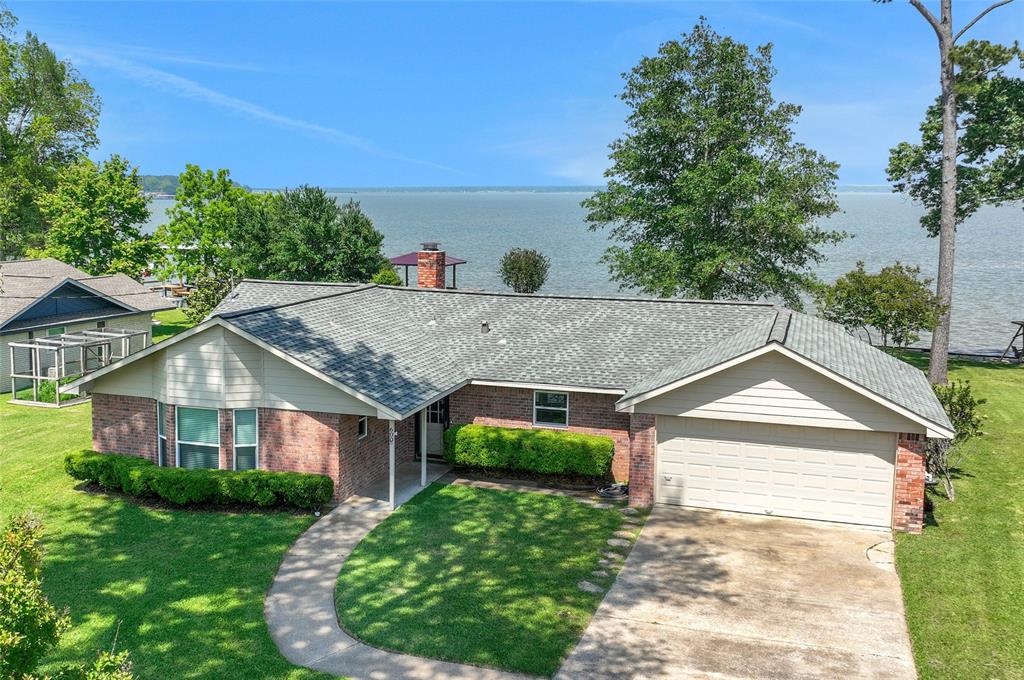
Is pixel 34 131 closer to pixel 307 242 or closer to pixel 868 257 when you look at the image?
pixel 307 242

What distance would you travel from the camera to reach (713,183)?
36.1 m

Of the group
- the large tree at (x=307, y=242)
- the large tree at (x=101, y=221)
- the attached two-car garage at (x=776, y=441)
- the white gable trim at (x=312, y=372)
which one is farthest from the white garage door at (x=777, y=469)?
the large tree at (x=101, y=221)

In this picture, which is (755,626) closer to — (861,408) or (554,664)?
(554,664)

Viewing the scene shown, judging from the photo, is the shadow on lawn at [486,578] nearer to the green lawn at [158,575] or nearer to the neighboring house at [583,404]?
the green lawn at [158,575]

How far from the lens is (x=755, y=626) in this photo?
13.2 metres

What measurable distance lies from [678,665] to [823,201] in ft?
109

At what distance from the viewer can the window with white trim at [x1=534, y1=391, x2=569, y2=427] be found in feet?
70.8

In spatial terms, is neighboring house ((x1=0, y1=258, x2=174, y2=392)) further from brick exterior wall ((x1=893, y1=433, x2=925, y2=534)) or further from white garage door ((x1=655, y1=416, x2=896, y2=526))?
brick exterior wall ((x1=893, y1=433, x2=925, y2=534))

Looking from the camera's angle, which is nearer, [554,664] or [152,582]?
[554,664]

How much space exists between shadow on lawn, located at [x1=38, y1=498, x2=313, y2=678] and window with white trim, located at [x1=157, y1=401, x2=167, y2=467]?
141 cm

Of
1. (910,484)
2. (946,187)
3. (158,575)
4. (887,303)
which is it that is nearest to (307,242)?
(887,303)

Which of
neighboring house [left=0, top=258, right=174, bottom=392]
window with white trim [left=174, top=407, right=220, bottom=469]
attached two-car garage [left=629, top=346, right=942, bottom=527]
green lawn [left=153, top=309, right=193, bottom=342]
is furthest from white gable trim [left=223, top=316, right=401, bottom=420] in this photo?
green lawn [left=153, top=309, right=193, bottom=342]

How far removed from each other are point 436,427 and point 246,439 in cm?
557

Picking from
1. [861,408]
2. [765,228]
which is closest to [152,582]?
[861,408]
